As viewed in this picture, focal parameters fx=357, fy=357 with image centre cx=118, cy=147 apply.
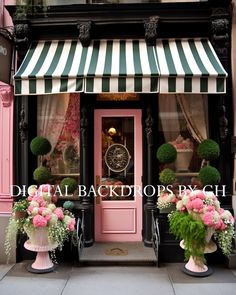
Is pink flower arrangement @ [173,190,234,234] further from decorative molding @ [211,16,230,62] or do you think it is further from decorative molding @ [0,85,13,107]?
decorative molding @ [0,85,13,107]

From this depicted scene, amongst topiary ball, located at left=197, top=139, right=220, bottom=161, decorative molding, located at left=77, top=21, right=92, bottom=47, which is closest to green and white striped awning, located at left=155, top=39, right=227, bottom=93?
topiary ball, located at left=197, top=139, right=220, bottom=161

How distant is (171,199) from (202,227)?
1.02 meters

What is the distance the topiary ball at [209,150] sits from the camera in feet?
21.0

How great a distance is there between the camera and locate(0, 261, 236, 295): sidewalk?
526 centimetres

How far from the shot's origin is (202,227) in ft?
18.4

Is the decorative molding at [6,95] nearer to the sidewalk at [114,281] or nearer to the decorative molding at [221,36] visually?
the sidewalk at [114,281]

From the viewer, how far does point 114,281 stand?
221 inches

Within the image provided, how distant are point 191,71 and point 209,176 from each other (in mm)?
1886

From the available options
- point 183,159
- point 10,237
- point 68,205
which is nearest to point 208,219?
point 183,159

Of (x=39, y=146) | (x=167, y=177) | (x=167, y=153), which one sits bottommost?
(x=167, y=177)

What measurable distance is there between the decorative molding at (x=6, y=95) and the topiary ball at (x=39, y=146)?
35.1 inches

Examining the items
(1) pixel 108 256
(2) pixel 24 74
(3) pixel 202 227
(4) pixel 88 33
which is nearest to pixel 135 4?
(4) pixel 88 33

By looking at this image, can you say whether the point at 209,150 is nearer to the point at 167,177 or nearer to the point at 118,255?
the point at 167,177

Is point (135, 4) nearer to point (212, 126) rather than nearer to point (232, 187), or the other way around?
point (212, 126)
